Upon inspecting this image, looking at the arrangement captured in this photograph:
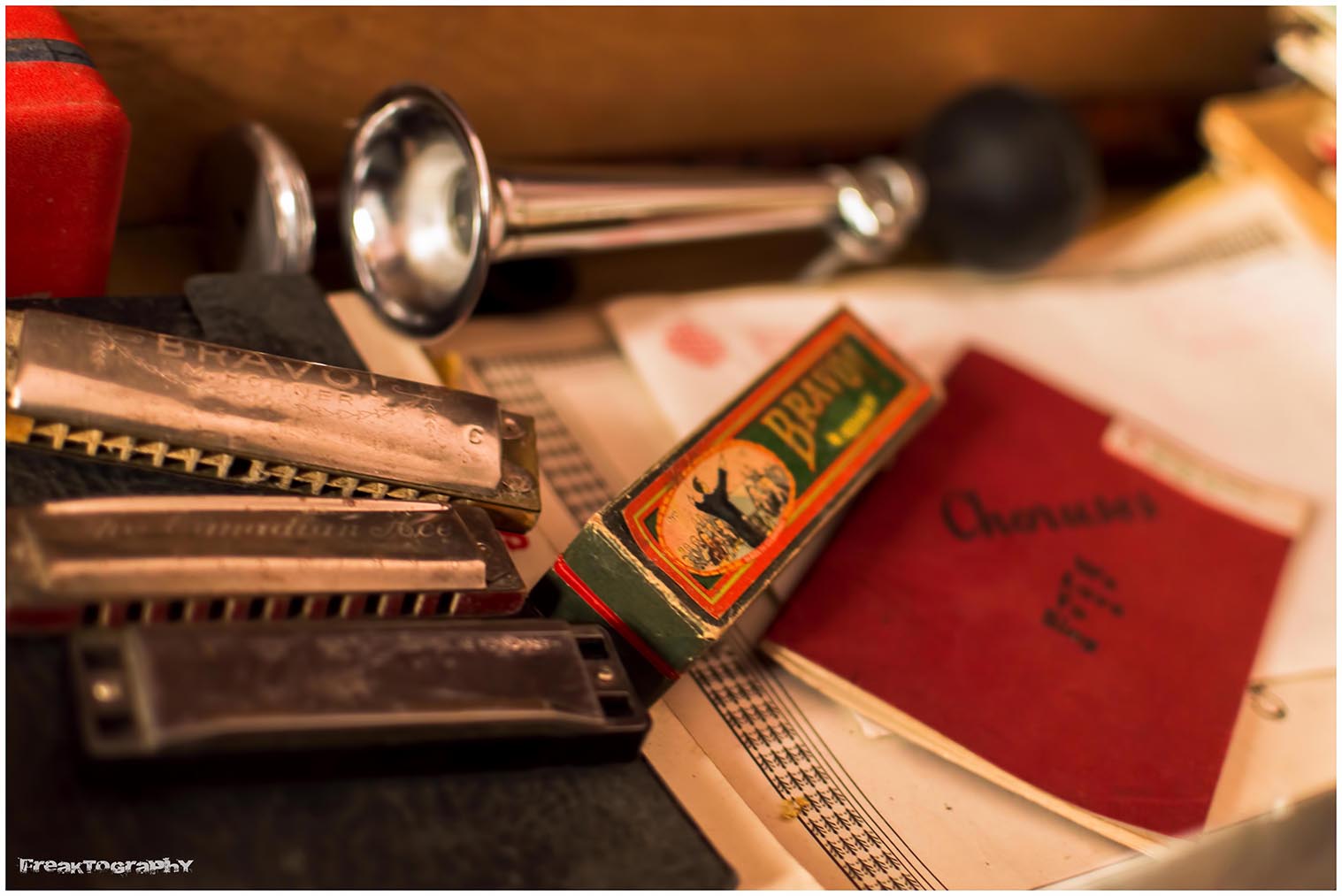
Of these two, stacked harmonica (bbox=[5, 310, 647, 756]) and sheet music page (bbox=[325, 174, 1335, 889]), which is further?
sheet music page (bbox=[325, 174, 1335, 889])

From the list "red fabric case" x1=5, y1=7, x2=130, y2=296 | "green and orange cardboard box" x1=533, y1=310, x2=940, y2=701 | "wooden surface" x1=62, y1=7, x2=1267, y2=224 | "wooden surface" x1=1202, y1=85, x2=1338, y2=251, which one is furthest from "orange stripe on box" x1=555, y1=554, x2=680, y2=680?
"wooden surface" x1=1202, y1=85, x2=1338, y2=251

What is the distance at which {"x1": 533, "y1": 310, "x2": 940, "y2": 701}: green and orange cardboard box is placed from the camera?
0.55 m

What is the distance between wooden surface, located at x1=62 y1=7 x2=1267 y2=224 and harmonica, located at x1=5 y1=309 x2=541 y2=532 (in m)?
0.35

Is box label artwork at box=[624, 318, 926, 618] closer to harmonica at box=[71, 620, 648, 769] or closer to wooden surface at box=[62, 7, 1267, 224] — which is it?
harmonica at box=[71, 620, 648, 769]

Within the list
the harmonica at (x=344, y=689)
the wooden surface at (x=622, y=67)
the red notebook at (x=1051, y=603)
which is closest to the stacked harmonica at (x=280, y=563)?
the harmonica at (x=344, y=689)

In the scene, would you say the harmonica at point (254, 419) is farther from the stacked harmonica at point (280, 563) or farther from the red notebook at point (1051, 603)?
the red notebook at point (1051, 603)

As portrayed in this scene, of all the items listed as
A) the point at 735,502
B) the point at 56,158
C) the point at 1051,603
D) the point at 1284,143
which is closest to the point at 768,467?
the point at 735,502

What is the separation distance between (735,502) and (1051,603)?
0.29m

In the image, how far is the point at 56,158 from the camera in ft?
1.94

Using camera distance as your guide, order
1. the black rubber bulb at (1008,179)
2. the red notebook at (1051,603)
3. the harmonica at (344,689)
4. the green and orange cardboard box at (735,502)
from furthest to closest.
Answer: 1. the black rubber bulb at (1008,179)
2. the red notebook at (1051,603)
3. the green and orange cardboard box at (735,502)
4. the harmonica at (344,689)

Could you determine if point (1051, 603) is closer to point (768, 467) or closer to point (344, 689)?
point (768, 467)

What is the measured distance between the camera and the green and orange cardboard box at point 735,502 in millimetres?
553

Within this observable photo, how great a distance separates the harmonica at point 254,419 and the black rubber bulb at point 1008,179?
64 centimetres

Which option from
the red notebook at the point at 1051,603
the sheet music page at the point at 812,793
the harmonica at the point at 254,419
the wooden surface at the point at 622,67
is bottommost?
the sheet music page at the point at 812,793
